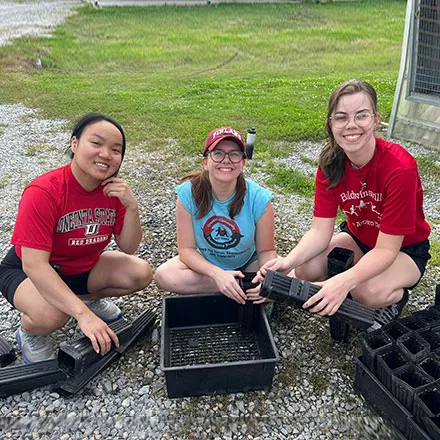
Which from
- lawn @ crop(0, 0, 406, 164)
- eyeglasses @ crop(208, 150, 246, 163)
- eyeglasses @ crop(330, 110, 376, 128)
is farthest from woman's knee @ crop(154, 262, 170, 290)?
lawn @ crop(0, 0, 406, 164)

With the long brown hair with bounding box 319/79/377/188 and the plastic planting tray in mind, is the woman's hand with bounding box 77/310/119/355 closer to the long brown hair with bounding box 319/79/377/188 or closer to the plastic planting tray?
the plastic planting tray

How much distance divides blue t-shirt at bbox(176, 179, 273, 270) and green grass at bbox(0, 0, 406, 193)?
99.9 inches

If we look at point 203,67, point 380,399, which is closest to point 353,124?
point 380,399

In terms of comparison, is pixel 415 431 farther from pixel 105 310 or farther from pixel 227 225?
pixel 105 310

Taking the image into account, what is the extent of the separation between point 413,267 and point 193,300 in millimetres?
1403

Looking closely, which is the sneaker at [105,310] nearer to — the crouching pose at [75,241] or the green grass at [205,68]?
the crouching pose at [75,241]

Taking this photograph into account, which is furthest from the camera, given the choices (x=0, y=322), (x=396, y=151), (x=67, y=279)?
(x=0, y=322)

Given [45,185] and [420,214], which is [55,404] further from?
[420,214]

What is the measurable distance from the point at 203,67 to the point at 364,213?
39.4 ft

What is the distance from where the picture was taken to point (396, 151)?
2.65m

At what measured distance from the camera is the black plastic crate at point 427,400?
2.10 metres

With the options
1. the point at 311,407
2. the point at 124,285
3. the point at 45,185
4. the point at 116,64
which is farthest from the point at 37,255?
the point at 116,64

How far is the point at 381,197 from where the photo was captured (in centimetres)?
269

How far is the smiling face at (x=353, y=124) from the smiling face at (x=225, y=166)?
1.92 ft
